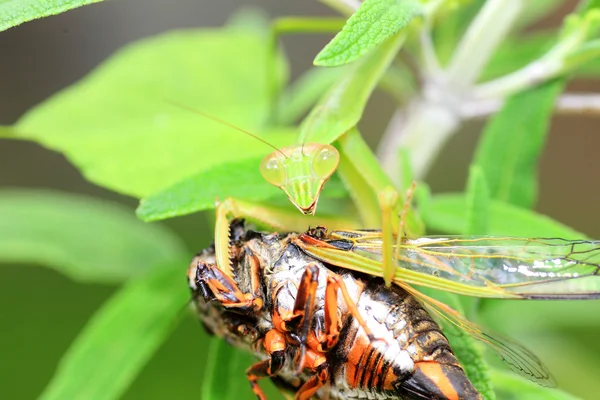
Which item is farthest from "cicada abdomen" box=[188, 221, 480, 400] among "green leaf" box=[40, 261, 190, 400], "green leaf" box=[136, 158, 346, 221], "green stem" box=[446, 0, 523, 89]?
"green stem" box=[446, 0, 523, 89]

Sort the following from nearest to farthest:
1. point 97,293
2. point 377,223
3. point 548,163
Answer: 1. point 377,223
2. point 97,293
3. point 548,163

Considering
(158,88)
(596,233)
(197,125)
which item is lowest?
(197,125)

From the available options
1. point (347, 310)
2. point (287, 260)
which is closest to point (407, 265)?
point (347, 310)

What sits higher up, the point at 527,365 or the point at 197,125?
the point at 197,125

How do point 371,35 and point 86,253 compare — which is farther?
point 86,253

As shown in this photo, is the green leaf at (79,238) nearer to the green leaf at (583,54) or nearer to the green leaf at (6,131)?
the green leaf at (6,131)

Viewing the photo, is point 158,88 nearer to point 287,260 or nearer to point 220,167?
point 220,167
